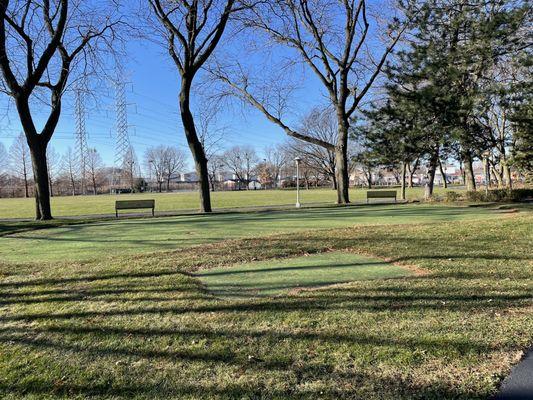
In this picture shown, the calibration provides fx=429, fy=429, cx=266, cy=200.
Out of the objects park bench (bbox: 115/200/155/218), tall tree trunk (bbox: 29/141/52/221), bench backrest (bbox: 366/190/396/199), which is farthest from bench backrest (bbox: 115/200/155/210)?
bench backrest (bbox: 366/190/396/199)

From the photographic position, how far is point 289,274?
21.7ft

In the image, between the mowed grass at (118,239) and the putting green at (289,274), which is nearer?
the putting green at (289,274)

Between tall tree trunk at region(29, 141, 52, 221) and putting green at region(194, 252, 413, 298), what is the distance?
1430cm

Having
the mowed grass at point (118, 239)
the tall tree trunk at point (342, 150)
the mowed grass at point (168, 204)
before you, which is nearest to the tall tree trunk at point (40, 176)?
the mowed grass at point (118, 239)

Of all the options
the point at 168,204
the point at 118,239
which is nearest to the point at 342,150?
the point at 118,239

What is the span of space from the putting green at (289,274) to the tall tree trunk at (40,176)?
563 inches

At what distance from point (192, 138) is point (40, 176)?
269 inches

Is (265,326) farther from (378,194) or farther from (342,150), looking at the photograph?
(378,194)

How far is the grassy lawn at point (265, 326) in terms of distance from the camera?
322 cm

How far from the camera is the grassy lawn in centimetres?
322

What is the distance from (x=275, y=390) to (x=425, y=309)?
2351 mm

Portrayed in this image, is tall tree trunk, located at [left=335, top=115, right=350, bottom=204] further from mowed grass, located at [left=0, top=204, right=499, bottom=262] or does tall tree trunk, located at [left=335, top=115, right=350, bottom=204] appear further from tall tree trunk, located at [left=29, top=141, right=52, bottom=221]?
tall tree trunk, located at [left=29, top=141, right=52, bottom=221]

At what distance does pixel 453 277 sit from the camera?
6035 millimetres

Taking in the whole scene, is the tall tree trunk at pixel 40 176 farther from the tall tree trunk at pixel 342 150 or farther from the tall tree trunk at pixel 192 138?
the tall tree trunk at pixel 342 150
